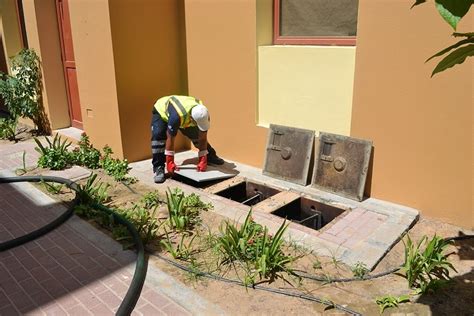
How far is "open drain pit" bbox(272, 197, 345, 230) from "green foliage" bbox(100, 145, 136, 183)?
2.21 metres

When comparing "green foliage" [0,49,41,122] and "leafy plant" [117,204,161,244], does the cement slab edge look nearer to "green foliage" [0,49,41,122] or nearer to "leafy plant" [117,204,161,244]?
"leafy plant" [117,204,161,244]

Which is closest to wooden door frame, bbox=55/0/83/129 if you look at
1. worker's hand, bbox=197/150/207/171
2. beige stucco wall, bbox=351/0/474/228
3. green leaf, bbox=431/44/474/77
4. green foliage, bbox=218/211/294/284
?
worker's hand, bbox=197/150/207/171

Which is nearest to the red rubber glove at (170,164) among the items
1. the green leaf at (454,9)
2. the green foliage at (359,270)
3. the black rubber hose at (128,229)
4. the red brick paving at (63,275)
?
the black rubber hose at (128,229)

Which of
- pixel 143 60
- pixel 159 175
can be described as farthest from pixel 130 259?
pixel 143 60

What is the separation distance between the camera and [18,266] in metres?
3.75

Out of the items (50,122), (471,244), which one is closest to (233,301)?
(471,244)

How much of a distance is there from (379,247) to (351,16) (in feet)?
8.67

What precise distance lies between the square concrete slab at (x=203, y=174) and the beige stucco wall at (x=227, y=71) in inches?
19.9

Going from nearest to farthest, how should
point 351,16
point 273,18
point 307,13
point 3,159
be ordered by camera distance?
point 351,16 < point 307,13 < point 273,18 < point 3,159

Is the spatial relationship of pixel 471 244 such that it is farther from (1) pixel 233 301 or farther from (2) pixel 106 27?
(2) pixel 106 27

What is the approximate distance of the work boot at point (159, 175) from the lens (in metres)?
5.59

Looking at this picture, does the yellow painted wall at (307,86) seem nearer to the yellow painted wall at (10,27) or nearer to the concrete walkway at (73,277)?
the concrete walkway at (73,277)

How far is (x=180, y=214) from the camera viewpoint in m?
4.41

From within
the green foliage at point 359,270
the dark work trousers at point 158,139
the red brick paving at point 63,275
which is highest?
the dark work trousers at point 158,139
